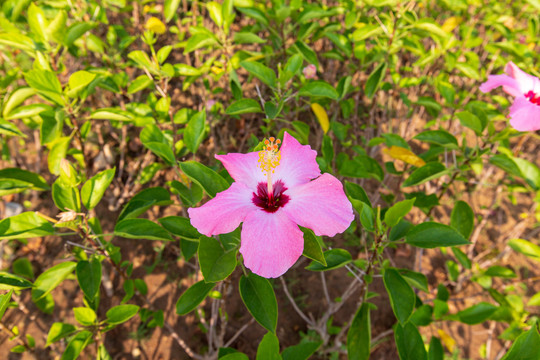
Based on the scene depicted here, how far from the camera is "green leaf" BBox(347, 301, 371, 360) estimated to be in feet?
4.21

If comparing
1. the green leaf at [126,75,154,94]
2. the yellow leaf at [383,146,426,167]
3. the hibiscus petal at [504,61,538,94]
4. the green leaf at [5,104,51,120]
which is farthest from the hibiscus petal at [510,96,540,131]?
the green leaf at [5,104,51,120]

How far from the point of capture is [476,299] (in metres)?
2.69

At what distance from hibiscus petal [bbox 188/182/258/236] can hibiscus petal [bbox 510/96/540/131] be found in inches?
43.0

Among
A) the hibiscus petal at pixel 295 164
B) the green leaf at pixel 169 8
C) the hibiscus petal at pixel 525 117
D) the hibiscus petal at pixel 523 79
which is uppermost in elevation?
the green leaf at pixel 169 8

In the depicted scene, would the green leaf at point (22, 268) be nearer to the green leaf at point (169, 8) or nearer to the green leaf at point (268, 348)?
the green leaf at point (268, 348)

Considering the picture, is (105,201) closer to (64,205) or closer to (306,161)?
(64,205)

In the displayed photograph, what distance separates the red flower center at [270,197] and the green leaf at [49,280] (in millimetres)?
868

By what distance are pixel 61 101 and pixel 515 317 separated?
2435 mm

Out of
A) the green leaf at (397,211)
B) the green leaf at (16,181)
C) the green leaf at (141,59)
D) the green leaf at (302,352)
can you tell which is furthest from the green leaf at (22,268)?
the green leaf at (397,211)

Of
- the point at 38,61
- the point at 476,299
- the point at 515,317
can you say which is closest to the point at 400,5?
the point at 515,317

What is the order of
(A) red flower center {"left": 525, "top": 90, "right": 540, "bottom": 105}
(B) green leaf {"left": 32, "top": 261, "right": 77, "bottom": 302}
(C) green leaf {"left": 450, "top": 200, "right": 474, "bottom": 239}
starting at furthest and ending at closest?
(C) green leaf {"left": 450, "top": 200, "right": 474, "bottom": 239} → (A) red flower center {"left": 525, "top": 90, "right": 540, "bottom": 105} → (B) green leaf {"left": 32, "top": 261, "right": 77, "bottom": 302}

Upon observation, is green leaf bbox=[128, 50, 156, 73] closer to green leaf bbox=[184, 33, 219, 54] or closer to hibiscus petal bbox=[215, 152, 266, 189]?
green leaf bbox=[184, 33, 219, 54]

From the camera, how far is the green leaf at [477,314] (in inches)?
60.4

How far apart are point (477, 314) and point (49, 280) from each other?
188 cm
